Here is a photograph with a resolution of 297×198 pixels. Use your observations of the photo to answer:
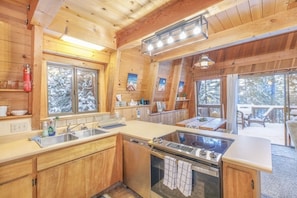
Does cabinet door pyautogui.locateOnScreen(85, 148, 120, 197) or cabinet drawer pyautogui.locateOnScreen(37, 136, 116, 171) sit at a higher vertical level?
cabinet drawer pyautogui.locateOnScreen(37, 136, 116, 171)

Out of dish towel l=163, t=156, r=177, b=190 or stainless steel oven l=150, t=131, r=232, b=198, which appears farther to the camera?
dish towel l=163, t=156, r=177, b=190

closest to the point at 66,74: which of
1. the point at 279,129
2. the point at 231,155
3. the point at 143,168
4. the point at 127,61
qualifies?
the point at 127,61

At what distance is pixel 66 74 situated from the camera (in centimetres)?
250

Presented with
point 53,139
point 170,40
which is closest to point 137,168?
point 53,139

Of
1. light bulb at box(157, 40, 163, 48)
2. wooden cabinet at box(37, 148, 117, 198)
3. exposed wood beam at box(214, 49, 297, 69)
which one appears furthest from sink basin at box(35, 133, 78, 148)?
exposed wood beam at box(214, 49, 297, 69)

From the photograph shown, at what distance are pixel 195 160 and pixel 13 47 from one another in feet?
7.92

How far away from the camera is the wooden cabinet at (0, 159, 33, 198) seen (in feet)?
4.35

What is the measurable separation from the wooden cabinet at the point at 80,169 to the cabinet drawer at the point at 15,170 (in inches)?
3.5

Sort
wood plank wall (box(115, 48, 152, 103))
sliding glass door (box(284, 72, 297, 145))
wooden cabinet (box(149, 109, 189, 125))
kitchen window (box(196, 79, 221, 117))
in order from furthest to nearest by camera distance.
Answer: kitchen window (box(196, 79, 221, 117)) → wooden cabinet (box(149, 109, 189, 125)) → sliding glass door (box(284, 72, 297, 145)) → wood plank wall (box(115, 48, 152, 103))

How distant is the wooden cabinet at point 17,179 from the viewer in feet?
4.35

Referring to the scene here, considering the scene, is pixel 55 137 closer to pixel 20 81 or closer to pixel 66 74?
pixel 20 81

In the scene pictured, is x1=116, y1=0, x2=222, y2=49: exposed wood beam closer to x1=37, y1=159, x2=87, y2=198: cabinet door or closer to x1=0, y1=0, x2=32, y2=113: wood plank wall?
x1=0, y1=0, x2=32, y2=113: wood plank wall

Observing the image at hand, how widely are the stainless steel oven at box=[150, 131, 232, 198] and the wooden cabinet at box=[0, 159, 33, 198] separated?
127cm

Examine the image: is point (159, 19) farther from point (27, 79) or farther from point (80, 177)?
point (80, 177)
